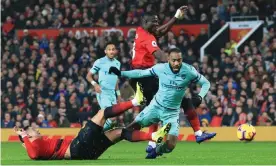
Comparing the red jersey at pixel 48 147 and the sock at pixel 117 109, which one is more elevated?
the sock at pixel 117 109

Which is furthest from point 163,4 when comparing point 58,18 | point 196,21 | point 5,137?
point 5,137

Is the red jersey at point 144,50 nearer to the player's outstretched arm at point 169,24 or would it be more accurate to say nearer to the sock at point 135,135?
the player's outstretched arm at point 169,24

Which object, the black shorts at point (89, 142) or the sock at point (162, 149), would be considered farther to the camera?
the black shorts at point (89, 142)

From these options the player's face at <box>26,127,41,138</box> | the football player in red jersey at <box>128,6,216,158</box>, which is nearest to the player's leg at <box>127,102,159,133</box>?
the football player in red jersey at <box>128,6,216,158</box>

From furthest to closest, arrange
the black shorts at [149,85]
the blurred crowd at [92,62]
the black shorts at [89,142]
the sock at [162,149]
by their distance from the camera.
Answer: the blurred crowd at [92,62] → the black shorts at [149,85] → the black shorts at [89,142] → the sock at [162,149]

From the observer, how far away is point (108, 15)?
3247cm

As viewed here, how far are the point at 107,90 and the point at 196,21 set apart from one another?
10916 mm

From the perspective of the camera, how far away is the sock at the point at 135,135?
1472 centimetres

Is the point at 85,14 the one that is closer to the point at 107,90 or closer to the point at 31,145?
the point at 107,90

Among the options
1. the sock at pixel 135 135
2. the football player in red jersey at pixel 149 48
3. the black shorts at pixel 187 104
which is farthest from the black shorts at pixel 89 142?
the football player in red jersey at pixel 149 48

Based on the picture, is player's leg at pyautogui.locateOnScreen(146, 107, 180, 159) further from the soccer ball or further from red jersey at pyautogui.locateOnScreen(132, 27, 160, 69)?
the soccer ball

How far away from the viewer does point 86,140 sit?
15172 millimetres

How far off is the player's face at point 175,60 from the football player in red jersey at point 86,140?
0.78 m

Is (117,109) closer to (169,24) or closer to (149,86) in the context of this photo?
(149,86)
